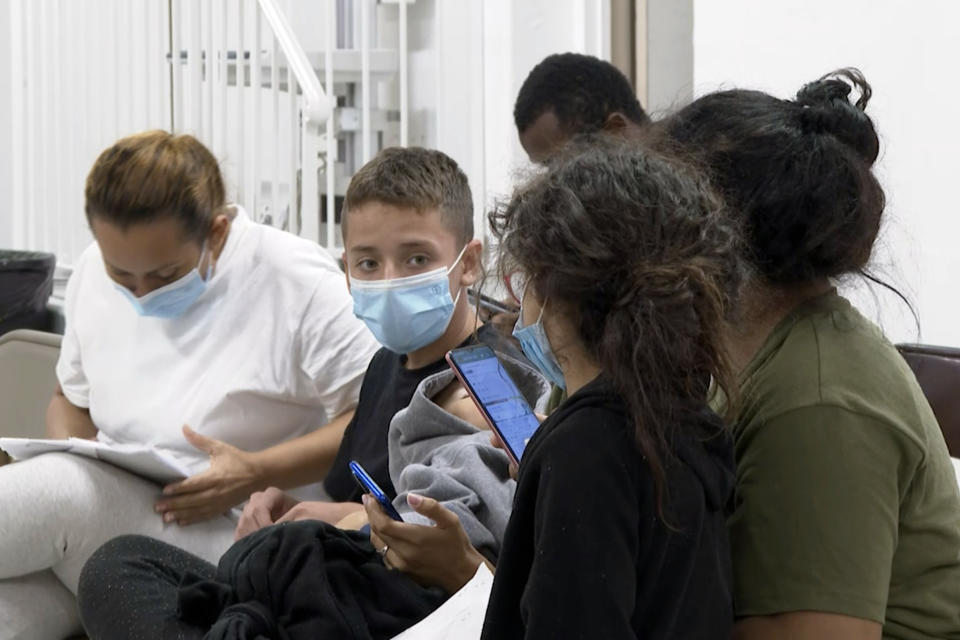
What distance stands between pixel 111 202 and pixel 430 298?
2.13ft

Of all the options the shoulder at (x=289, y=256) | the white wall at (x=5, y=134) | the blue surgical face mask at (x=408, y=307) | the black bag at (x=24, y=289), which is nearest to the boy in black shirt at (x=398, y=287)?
the blue surgical face mask at (x=408, y=307)

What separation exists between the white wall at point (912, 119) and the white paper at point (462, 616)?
1.16 meters

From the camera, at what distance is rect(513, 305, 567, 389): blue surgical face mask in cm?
110

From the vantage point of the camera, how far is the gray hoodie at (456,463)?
1498mm

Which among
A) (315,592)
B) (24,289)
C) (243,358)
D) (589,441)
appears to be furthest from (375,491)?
(24,289)

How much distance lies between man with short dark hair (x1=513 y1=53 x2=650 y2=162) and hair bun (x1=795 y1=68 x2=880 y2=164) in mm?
→ 1290

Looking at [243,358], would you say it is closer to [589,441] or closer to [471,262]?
[471,262]

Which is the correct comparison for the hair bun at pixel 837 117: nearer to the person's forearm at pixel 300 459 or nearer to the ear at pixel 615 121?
the ear at pixel 615 121

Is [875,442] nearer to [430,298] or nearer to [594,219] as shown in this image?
[594,219]

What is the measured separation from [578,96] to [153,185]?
92 cm

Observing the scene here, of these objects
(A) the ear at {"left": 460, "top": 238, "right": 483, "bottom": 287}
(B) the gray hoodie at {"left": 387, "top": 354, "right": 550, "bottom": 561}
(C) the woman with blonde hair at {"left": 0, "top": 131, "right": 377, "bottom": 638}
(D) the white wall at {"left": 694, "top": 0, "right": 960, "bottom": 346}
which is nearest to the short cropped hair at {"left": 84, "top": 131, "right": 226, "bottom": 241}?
(C) the woman with blonde hair at {"left": 0, "top": 131, "right": 377, "bottom": 638}

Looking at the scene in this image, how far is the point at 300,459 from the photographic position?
208 cm

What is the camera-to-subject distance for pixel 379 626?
1413mm

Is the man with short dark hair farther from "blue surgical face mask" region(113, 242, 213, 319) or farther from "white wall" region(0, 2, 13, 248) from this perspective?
"white wall" region(0, 2, 13, 248)
